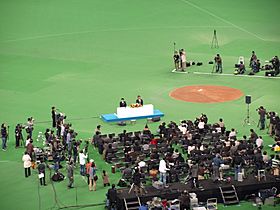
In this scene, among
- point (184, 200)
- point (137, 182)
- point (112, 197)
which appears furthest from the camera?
point (137, 182)

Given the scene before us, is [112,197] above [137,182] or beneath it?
beneath

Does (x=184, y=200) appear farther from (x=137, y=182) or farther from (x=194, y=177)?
(x=137, y=182)

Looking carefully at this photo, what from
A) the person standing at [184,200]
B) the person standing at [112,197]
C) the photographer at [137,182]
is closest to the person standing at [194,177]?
the person standing at [184,200]

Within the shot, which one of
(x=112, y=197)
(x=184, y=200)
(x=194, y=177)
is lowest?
A: (x=184, y=200)

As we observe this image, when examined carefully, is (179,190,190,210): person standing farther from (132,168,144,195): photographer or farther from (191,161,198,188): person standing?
(132,168,144,195): photographer

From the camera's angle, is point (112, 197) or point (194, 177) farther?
point (194, 177)

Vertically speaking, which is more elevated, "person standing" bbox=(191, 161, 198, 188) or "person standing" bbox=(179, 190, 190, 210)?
"person standing" bbox=(191, 161, 198, 188)

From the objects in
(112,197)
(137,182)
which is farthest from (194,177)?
(112,197)

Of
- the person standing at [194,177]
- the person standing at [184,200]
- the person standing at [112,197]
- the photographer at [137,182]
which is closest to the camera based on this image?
the person standing at [184,200]

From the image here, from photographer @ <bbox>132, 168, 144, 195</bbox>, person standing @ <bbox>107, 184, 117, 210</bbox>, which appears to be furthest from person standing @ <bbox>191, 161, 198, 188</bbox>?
person standing @ <bbox>107, 184, 117, 210</bbox>

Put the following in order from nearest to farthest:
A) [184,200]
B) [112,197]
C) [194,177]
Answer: [184,200]
[112,197]
[194,177]

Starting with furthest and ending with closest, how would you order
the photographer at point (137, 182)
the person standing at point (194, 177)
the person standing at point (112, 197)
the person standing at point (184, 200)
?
the person standing at point (194, 177) → the photographer at point (137, 182) → the person standing at point (112, 197) → the person standing at point (184, 200)

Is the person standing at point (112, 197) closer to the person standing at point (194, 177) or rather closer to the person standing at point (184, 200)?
the person standing at point (184, 200)

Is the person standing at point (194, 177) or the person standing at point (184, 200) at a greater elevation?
the person standing at point (194, 177)
